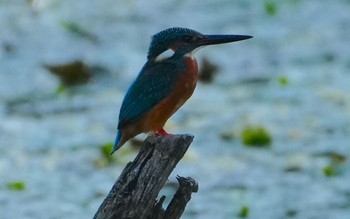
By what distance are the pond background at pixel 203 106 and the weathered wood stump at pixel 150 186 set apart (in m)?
2.48

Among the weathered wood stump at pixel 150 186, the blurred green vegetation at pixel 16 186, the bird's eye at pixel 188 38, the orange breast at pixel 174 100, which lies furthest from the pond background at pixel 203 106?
the weathered wood stump at pixel 150 186

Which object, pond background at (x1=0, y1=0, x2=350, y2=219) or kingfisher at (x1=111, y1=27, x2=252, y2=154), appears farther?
pond background at (x1=0, y1=0, x2=350, y2=219)

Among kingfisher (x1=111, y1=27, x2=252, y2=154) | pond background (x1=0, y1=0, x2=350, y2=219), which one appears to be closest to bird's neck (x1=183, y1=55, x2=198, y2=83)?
kingfisher (x1=111, y1=27, x2=252, y2=154)

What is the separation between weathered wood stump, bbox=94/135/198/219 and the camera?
412 cm

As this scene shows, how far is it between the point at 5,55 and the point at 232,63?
1818mm

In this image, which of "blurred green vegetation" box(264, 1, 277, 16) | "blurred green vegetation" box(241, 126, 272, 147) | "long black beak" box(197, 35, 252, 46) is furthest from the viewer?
"blurred green vegetation" box(264, 1, 277, 16)

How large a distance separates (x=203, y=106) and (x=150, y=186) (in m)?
4.32

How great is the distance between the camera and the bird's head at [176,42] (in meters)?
4.82

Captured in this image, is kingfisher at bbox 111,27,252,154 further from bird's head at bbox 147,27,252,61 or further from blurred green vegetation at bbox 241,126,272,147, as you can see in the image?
blurred green vegetation at bbox 241,126,272,147

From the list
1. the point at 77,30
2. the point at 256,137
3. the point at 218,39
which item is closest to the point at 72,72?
the point at 77,30

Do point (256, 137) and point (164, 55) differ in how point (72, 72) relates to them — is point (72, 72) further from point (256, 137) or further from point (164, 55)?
point (164, 55)

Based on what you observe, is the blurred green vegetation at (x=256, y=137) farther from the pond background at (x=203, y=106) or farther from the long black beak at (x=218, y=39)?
the long black beak at (x=218, y=39)

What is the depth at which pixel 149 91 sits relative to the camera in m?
4.79

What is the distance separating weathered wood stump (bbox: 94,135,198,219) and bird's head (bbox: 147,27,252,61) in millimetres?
737
